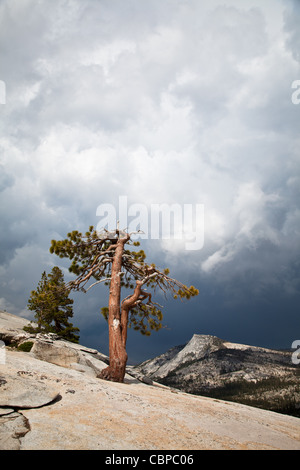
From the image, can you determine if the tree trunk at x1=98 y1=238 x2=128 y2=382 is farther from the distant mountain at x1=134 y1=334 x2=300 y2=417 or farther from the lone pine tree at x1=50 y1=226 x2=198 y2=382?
the distant mountain at x1=134 y1=334 x2=300 y2=417

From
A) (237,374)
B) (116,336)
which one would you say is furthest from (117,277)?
(237,374)

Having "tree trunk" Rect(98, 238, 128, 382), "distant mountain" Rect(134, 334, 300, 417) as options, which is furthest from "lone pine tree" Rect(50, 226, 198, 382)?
"distant mountain" Rect(134, 334, 300, 417)

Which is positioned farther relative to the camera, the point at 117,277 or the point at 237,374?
the point at 237,374

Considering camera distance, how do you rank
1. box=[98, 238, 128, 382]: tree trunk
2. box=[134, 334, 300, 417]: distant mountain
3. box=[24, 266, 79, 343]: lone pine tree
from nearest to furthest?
box=[98, 238, 128, 382]: tree trunk < box=[24, 266, 79, 343]: lone pine tree < box=[134, 334, 300, 417]: distant mountain

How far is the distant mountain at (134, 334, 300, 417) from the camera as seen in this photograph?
102188 mm

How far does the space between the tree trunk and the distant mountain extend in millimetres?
93296

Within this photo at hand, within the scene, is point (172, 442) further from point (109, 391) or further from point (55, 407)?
point (109, 391)

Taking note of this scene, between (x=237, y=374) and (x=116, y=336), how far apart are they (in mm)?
158441

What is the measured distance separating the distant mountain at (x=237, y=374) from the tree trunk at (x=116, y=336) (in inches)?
3673

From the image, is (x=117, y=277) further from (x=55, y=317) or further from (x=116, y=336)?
(x=55, y=317)

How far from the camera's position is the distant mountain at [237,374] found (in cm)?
10219

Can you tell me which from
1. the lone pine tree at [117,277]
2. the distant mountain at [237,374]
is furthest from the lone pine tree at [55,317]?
the distant mountain at [237,374]

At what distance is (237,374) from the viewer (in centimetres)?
14262

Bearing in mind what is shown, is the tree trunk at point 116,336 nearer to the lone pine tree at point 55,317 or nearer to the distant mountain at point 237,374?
the lone pine tree at point 55,317
